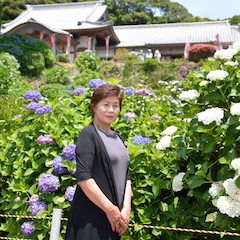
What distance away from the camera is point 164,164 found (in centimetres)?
214

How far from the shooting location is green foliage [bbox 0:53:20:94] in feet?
28.3

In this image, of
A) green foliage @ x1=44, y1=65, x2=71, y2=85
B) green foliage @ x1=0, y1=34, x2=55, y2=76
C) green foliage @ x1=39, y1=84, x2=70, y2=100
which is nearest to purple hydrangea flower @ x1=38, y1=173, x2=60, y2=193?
green foliage @ x1=39, y1=84, x2=70, y2=100

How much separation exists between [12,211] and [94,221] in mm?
1172

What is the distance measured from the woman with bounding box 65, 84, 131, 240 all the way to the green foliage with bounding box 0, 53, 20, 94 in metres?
7.28

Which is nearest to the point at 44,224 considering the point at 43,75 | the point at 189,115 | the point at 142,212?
the point at 142,212

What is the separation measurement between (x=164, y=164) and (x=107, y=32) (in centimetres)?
→ 2221

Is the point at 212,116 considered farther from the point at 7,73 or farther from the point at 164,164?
the point at 7,73

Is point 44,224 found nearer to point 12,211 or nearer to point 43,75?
point 12,211

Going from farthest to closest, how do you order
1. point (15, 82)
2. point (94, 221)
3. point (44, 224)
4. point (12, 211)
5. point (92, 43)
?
point (92, 43) < point (15, 82) < point (12, 211) < point (44, 224) < point (94, 221)

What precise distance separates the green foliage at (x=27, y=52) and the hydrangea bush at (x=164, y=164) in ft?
32.3

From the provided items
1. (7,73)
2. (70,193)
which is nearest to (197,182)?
(70,193)

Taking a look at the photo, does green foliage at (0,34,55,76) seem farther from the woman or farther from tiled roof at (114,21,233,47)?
tiled roof at (114,21,233,47)

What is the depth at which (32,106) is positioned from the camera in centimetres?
262

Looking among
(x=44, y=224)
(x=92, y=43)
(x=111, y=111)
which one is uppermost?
(x=92, y=43)
